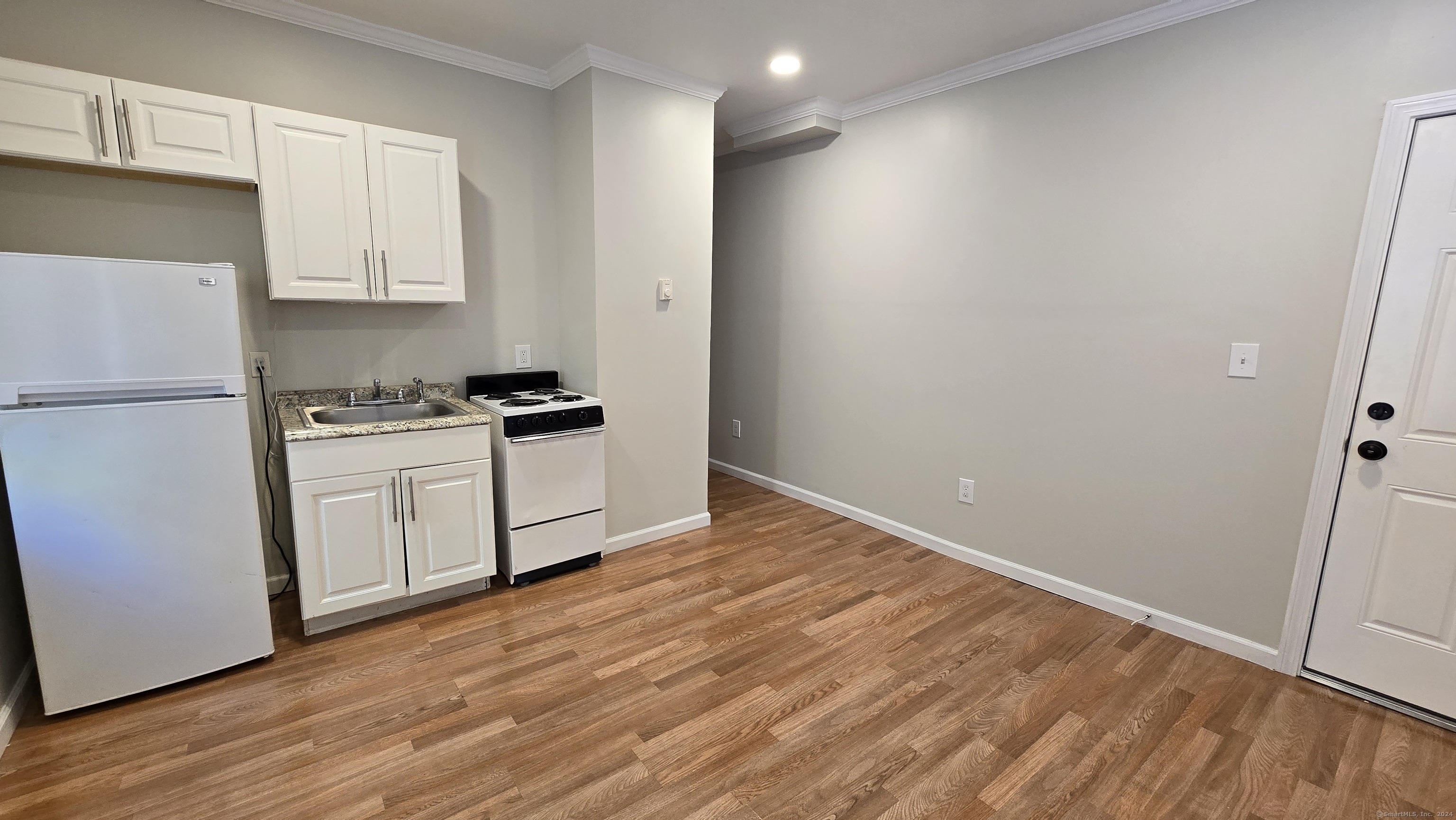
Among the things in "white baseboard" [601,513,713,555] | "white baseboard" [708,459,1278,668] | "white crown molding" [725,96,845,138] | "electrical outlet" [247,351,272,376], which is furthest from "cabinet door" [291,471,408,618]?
"white crown molding" [725,96,845,138]

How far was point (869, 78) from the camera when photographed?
10.4 feet

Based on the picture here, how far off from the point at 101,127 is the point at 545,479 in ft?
6.52

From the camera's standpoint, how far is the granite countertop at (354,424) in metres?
2.30

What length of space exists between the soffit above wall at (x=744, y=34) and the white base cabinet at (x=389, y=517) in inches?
70.1

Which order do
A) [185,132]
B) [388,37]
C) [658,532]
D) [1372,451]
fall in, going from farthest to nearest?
[658,532]
[388,37]
[185,132]
[1372,451]

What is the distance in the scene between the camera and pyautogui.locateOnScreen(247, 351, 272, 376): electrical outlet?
8.46 feet

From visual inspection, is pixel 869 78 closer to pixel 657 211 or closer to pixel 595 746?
pixel 657 211

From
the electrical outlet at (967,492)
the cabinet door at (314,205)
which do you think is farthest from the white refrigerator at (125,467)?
the electrical outlet at (967,492)

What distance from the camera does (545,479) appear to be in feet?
9.45

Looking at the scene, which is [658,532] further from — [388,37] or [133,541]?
[388,37]

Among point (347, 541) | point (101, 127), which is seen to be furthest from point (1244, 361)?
point (101, 127)

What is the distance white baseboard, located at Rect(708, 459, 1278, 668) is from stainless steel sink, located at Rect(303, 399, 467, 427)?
2377 millimetres

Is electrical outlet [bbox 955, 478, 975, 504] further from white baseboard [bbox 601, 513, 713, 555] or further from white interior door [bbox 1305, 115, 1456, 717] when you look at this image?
white baseboard [bbox 601, 513, 713, 555]

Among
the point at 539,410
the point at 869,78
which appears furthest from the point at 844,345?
the point at 539,410
